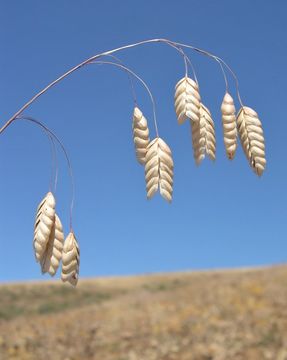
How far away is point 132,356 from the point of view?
43.1 feet

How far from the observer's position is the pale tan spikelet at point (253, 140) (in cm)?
247

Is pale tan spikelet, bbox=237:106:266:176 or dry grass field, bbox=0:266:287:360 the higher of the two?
dry grass field, bbox=0:266:287:360

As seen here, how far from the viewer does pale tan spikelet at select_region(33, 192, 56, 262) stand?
2.57 m

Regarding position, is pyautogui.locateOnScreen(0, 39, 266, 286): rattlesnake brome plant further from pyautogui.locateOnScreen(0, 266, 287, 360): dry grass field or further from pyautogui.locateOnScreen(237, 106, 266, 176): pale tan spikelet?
pyautogui.locateOnScreen(0, 266, 287, 360): dry grass field

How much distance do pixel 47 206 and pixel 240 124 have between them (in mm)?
927

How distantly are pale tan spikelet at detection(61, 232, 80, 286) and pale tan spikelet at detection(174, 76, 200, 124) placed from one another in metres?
0.76

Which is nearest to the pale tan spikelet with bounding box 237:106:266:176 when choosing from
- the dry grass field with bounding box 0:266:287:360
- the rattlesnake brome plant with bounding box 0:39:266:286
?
the rattlesnake brome plant with bounding box 0:39:266:286

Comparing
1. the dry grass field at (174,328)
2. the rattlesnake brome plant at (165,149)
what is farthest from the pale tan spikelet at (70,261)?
the dry grass field at (174,328)

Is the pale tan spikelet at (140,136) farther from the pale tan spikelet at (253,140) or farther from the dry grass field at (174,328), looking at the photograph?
the dry grass field at (174,328)

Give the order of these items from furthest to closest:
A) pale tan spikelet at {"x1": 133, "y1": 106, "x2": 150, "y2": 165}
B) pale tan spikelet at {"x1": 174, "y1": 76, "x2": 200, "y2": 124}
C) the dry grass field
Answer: the dry grass field < pale tan spikelet at {"x1": 133, "y1": 106, "x2": 150, "y2": 165} < pale tan spikelet at {"x1": 174, "y1": 76, "x2": 200, "y2": 124}

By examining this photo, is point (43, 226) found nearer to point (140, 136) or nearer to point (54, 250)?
point (54, 250)

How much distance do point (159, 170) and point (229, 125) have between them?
358mm

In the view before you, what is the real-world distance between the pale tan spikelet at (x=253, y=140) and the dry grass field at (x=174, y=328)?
10.1 m

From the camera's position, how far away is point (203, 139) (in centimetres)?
246
